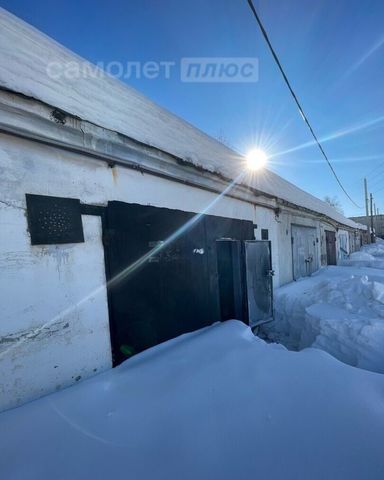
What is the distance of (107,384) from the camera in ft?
6.86

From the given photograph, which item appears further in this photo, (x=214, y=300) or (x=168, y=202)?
(x=214, y=300)

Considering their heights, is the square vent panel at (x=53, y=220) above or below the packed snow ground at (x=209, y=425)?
above

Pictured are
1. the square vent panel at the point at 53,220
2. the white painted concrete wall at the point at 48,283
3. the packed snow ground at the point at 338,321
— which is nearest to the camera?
the white painted concrete wall at the point at 48,283

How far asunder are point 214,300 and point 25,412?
2839mm

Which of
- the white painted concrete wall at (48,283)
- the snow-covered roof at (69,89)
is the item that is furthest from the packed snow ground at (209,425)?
the snow-covered roof at (69,89)

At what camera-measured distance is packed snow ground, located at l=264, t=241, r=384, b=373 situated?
11.2 ft

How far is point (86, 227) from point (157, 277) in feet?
3.59

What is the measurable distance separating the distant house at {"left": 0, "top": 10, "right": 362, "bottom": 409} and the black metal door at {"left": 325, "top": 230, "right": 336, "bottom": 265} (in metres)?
11.6

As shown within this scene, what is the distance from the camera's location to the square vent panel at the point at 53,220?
76.6 inches

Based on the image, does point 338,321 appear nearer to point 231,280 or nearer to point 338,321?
point 338,321

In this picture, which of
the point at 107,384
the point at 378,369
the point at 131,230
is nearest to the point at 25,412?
the point at 107,384

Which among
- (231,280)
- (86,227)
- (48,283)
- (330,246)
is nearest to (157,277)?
(86,227)

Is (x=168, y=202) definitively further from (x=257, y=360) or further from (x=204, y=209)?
(x=257, y=360)

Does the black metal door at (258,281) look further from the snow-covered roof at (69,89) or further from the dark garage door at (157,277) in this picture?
the snow-covered roof at (69,89)
